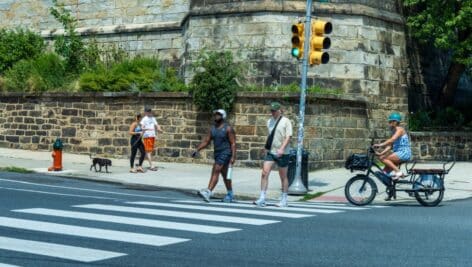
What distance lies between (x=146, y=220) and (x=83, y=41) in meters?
19.2

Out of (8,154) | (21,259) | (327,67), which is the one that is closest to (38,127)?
(8,154)

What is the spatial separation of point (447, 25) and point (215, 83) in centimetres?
759

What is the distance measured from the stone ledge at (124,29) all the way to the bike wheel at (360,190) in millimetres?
13029

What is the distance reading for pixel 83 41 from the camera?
89.2ft

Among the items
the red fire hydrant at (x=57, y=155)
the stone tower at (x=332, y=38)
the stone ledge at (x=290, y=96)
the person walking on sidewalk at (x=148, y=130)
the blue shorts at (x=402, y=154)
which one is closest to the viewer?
the blue shorts at (x=402, y=154)

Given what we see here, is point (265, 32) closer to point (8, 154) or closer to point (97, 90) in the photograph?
point (97, 90)

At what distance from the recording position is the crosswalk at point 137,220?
7152 millimetres

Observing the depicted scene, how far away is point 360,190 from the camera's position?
12523 millimetres

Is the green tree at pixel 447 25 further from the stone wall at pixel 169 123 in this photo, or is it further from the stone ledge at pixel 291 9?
the stone wall at pixel 169 123

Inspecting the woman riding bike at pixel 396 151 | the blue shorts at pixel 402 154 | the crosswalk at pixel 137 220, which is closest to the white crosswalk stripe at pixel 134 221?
the crosswalk at pixel 137 220

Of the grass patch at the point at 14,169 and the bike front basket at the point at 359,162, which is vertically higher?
the bike front basket at the point at 359,162

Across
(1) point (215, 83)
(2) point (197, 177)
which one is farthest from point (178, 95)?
(2) point (197, 177)

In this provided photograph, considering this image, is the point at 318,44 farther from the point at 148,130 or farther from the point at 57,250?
the point at 57,250

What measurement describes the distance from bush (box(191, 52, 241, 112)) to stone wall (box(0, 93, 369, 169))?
1.24 ft
